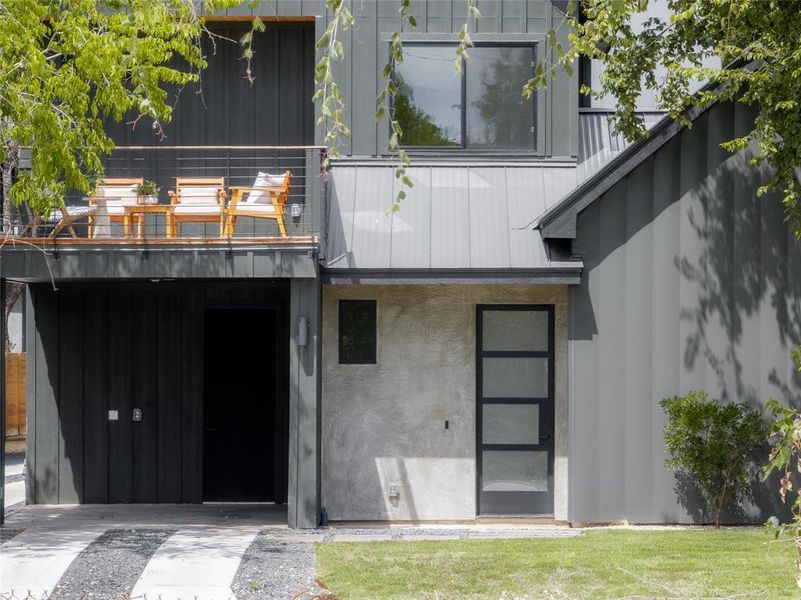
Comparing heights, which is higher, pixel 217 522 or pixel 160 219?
pixel 160 219

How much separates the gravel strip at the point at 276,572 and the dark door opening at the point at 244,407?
120 inches

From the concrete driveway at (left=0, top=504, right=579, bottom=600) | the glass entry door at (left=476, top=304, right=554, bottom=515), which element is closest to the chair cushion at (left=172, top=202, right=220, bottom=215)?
the glass entry door at (left=476, top=304, right=554, bottom=515)

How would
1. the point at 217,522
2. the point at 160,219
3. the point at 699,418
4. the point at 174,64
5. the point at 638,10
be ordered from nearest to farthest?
the point at 638,10
the point at 699,418
the point at 217,522
the point at 160,219
the point at 174,64

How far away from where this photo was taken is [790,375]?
12367 mm

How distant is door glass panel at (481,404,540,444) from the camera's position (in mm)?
13086

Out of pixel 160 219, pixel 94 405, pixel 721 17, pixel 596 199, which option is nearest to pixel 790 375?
pixel 596 199

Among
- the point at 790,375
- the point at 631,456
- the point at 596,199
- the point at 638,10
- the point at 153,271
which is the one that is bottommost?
the point at 631,456

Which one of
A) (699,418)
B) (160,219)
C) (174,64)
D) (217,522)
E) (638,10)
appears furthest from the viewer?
(174,64)

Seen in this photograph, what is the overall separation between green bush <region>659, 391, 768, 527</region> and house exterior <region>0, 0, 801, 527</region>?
342mm

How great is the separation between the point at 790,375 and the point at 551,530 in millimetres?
3216

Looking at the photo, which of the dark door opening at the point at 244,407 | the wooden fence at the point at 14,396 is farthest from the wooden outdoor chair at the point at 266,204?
the wooden fence at the point at 14,396

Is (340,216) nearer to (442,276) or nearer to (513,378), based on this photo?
(442,276)

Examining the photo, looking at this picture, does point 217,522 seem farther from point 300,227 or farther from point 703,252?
point 703,252

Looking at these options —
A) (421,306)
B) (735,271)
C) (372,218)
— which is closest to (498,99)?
(372,218)
